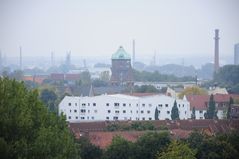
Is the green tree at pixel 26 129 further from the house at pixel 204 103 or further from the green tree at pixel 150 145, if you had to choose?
the house at pixel 204 103

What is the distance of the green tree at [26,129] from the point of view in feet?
28.6

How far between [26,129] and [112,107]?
1832 centimetres

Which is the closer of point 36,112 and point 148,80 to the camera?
point 36,112

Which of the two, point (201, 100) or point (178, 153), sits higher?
point (178, 153)

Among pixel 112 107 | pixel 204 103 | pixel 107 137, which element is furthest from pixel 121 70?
pixel 107 137

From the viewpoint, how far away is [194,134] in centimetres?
1465

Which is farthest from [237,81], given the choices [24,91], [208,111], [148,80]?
[24,91]

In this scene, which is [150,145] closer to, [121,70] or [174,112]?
[174,112]

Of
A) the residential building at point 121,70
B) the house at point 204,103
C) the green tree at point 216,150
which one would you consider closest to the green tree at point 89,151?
the green tree at point 216,150

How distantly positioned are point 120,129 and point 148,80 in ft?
100

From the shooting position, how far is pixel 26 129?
916 centimetres

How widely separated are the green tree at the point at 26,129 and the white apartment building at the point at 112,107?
16.5 m

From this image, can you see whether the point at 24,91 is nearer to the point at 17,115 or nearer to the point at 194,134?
the point at 17,115

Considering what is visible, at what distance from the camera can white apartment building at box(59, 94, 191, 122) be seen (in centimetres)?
2717
